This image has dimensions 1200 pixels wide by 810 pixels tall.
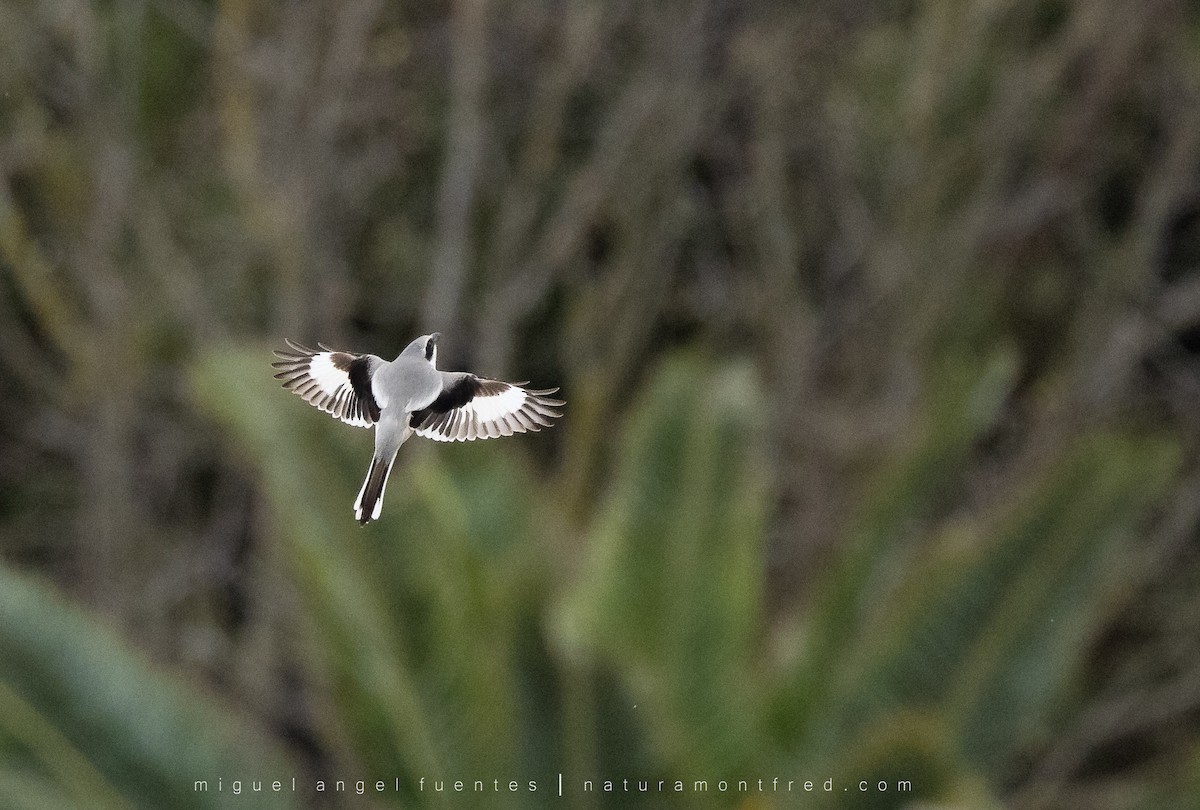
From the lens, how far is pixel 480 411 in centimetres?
127

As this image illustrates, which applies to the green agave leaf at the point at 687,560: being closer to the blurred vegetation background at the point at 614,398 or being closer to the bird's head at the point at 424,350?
the blurred vegetation background at the point at 614,398

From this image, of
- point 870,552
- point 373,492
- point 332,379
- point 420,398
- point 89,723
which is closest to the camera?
A: point 373,492

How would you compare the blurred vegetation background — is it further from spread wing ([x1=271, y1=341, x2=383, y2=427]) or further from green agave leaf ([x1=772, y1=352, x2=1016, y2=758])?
spread wing ([x1=271, y1=341, x2=383, y2=427])

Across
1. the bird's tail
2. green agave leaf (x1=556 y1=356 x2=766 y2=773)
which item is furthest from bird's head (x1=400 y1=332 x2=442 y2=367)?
green agave leaf (x1=556 y1=356 x2=766 y2=773)

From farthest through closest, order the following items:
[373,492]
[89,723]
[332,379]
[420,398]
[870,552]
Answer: [870,552] < [89,723] < [332,379] < [420,398] < [373,492]

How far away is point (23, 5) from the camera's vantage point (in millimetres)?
5664

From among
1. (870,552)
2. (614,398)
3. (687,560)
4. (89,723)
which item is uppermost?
(614,398)

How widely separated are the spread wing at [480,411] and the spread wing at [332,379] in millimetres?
57

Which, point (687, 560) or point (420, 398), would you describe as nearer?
point (420, 398)

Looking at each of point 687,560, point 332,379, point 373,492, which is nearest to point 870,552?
point 687,560

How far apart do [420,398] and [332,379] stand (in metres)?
0.15

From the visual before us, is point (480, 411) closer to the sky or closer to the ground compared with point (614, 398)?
closer to the ground

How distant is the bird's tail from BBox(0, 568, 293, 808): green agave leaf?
6.65ft

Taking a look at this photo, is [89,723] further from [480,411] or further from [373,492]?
[373,492]
